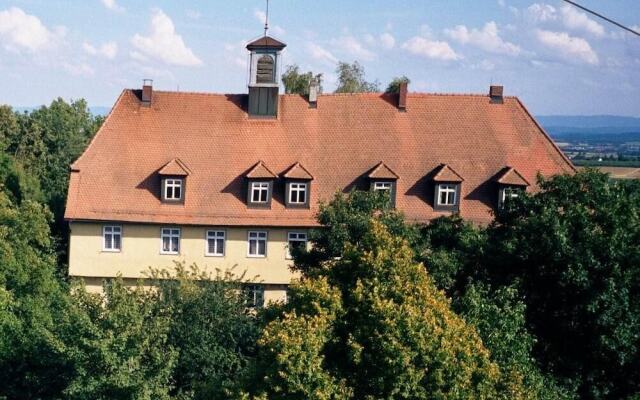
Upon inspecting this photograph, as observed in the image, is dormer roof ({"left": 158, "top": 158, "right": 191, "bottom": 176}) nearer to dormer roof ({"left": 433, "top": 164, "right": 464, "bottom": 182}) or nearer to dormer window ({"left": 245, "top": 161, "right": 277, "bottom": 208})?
dormer window ({"left": 245, "top": 161, "right": 277, "bottom": 208})

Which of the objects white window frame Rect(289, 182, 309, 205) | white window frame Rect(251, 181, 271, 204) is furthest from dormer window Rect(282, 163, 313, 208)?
white window frame Rect(251, 181, 271, 204)

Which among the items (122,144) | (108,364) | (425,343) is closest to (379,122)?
(122,144)

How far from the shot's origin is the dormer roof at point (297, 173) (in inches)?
1378

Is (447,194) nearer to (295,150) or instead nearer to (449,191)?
(449,191)

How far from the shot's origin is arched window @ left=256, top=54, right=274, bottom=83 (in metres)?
37.5

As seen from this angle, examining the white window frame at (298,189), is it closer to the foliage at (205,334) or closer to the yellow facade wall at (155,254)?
the yellow facade wall at (155,254)

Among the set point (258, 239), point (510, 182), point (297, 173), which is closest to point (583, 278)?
point (510, 182)

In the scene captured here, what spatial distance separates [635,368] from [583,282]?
253 centimetres

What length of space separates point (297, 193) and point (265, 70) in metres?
6.39

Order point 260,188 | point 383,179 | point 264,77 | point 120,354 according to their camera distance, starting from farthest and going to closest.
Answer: point 264,77
point 383,179
point 260,188
point 120,354

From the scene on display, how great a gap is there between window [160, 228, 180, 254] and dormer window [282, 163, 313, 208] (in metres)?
5.05

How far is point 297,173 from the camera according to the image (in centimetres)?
3516

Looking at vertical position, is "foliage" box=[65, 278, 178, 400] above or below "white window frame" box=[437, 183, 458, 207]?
below

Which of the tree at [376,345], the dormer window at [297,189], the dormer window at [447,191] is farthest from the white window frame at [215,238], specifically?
the tree at [376,345]
